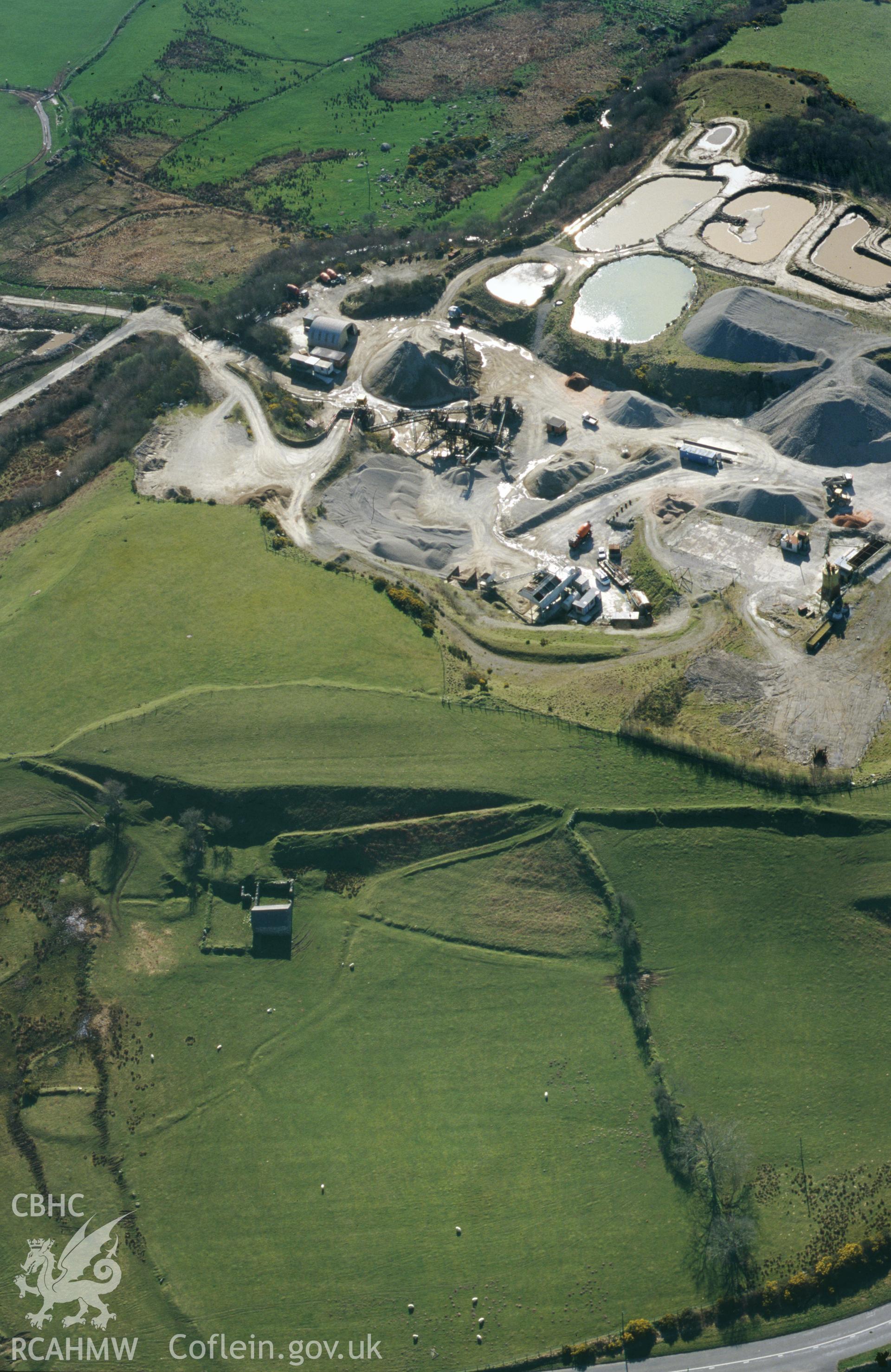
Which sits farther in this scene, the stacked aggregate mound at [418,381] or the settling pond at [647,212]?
the settling pond at [647,212]

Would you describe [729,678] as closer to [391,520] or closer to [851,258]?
[391,520]

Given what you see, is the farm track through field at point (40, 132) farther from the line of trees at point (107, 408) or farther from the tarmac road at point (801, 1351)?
the tarmac road at point (801, 1351)

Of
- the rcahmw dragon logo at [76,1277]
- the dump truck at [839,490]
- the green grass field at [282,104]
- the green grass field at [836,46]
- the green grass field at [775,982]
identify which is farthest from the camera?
the green grass field at [282,104]

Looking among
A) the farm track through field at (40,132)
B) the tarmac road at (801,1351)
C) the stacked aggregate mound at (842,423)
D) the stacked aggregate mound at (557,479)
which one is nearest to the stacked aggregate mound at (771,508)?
the stacked aggregate mound at (842,423)

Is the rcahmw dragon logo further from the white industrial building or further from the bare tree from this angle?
the white industrial building

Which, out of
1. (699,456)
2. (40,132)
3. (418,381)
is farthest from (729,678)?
(40,132)

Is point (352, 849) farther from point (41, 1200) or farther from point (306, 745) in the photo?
point (41, 1200)
